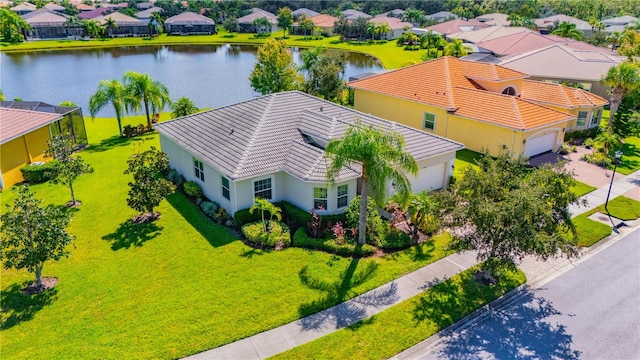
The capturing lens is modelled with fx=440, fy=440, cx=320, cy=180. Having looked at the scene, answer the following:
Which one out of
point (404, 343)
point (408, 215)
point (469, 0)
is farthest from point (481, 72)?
point (469, 0)

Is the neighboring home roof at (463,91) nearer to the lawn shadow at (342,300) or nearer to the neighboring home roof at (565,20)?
the lawn shadow at (342,300)

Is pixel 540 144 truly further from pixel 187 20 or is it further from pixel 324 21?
pixel 187 20

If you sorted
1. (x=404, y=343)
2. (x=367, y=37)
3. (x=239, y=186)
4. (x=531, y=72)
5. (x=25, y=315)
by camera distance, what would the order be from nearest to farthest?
(x=404, y=343) < (x=25, y=315) < (x=239, y=186) < (x=531, y=72) < (x=367, y=37)

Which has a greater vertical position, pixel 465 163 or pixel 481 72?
pixel 481 72

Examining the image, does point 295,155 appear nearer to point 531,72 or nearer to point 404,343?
point 404,343

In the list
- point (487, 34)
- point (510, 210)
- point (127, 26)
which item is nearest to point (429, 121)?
point (510, 210)
